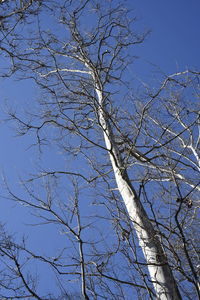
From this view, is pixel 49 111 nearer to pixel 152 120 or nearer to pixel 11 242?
pixel 11 242

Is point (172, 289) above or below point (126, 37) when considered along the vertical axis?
below

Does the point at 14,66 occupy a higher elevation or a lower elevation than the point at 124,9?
lower

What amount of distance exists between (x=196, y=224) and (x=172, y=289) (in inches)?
197

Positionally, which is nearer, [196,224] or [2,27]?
[2,27]

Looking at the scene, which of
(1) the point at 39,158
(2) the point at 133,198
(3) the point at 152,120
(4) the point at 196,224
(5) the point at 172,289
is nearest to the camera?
(5) the point at 172,289

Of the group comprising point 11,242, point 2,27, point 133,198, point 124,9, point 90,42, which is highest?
point 124,9

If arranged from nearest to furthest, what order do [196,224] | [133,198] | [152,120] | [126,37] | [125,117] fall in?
[133,198] → [126,37] → [125,117] → [196,224] → [152,120]

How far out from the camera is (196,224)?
767 cm

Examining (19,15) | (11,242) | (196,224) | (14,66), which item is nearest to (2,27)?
(19,15)

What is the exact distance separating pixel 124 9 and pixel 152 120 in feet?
9.50

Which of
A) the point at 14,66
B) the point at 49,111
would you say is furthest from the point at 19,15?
the point at 49,111

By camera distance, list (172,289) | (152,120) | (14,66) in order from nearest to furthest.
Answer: (172,289)
(14,66)
(152,120)

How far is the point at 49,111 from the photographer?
18.4ft

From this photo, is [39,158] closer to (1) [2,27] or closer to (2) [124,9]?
(1) [2,27]
